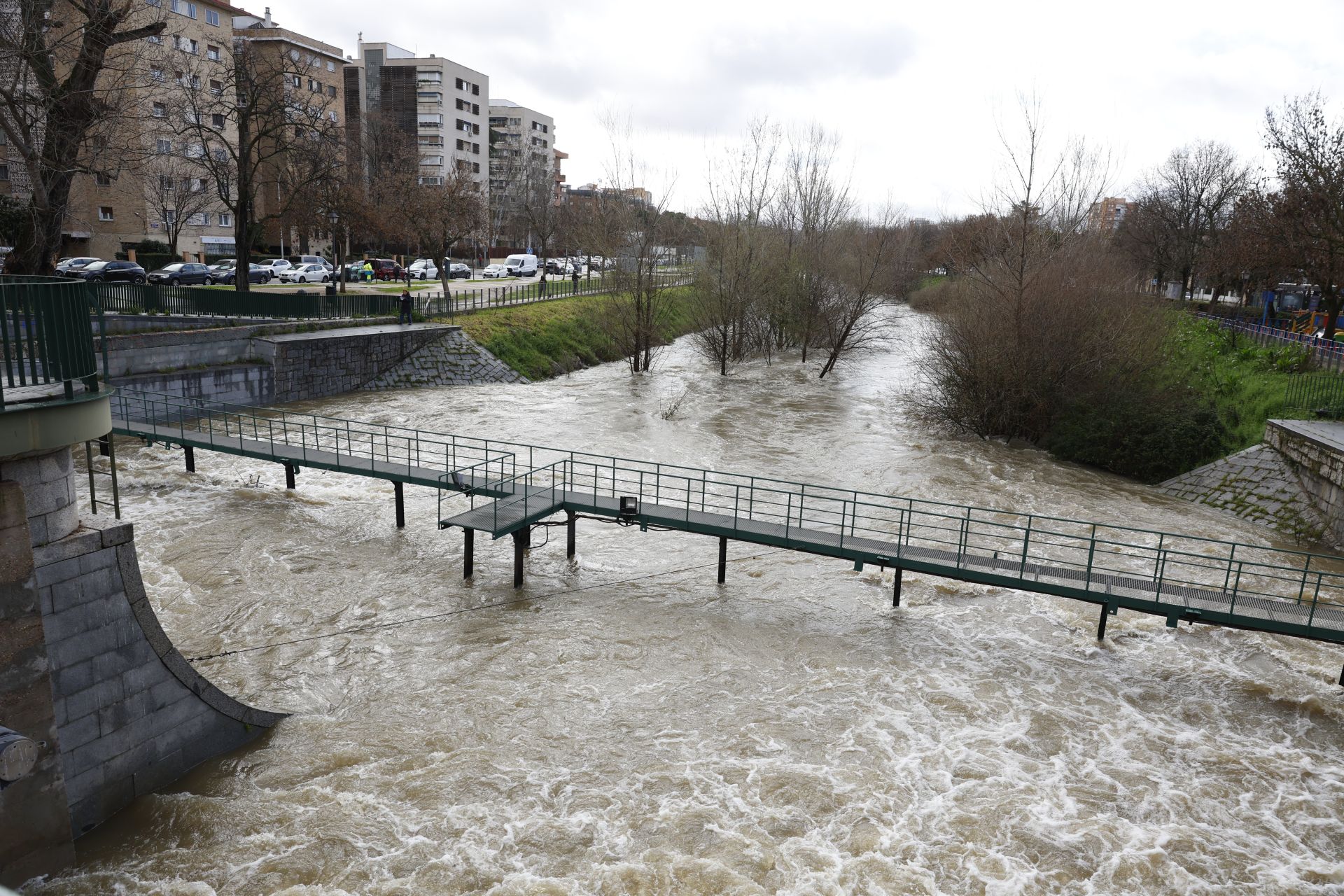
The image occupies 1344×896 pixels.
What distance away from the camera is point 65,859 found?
794 centimetres

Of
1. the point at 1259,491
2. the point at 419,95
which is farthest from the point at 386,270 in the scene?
the point at 1259,491

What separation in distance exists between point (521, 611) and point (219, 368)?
18.3 m

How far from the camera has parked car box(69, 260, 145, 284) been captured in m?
39.3

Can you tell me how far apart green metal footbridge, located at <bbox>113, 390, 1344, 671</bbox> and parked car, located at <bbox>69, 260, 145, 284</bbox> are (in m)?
19.9

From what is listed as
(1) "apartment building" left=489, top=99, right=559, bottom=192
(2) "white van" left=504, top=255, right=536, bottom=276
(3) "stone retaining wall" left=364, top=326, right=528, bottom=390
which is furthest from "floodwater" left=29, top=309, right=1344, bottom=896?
(1) "apartment building" left=489, top=99, right=559, bottom=192

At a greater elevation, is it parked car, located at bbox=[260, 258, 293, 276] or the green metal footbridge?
parked car, located at bbox=[260, 258, 293, 276]

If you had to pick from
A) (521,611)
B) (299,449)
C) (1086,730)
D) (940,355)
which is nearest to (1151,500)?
(940,355)

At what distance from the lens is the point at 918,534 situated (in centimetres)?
1805

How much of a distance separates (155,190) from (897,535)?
162 feet

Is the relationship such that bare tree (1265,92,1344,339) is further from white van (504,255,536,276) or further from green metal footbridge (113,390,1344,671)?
white van (504,255,536,276)

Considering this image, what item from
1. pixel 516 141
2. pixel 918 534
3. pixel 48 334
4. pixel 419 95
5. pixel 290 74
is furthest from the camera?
pixel 516 141

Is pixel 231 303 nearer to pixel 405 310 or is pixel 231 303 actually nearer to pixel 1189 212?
pixel 405 310

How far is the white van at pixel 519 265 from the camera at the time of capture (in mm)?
63844

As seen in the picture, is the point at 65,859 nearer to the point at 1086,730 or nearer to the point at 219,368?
the point at 1086,730
